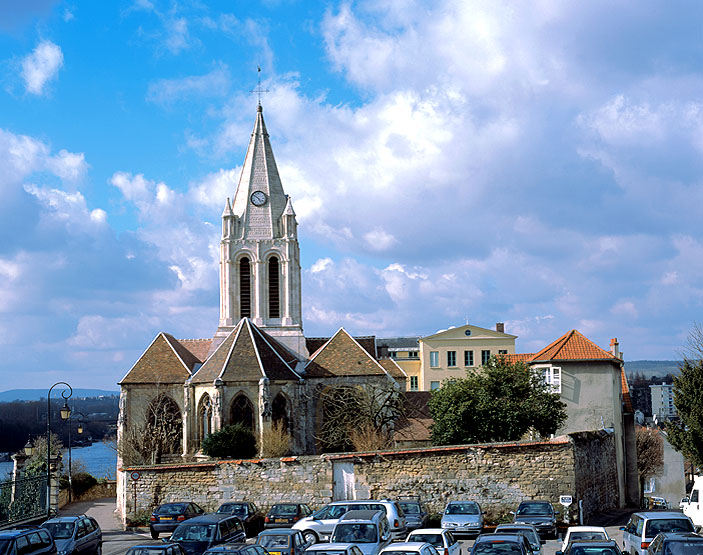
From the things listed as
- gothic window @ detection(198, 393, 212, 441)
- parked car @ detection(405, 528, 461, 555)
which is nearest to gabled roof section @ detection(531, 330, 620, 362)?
gothic window @ detection(198, 393, 212, 441)

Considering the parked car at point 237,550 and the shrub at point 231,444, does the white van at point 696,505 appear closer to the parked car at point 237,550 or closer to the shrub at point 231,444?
the parked car at point 237,550

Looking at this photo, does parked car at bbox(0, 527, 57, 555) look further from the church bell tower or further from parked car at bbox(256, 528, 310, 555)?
the church bell tower

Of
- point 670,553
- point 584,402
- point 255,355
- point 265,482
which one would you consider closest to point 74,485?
point 255,355

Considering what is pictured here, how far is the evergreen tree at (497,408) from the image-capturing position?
4319 cm

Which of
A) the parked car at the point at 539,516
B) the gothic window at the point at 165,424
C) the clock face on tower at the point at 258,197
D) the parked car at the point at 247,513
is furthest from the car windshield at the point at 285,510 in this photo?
the clock face on tower at the point at 258,197

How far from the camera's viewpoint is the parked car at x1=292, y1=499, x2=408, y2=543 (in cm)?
2489

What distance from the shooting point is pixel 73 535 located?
2347 cm

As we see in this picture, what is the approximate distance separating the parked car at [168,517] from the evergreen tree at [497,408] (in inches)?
681

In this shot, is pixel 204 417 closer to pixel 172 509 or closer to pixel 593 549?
pixel 172 509

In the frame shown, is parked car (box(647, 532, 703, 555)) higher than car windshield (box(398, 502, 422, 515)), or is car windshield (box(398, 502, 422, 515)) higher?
parked car (box(647, 532, 703, 555))

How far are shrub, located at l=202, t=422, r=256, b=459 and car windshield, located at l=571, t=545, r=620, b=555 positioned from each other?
3135cm

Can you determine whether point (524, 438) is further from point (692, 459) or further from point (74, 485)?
point (74, 485)

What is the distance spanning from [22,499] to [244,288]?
3609 centimetres

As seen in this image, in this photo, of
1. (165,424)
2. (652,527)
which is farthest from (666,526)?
(165,424)
